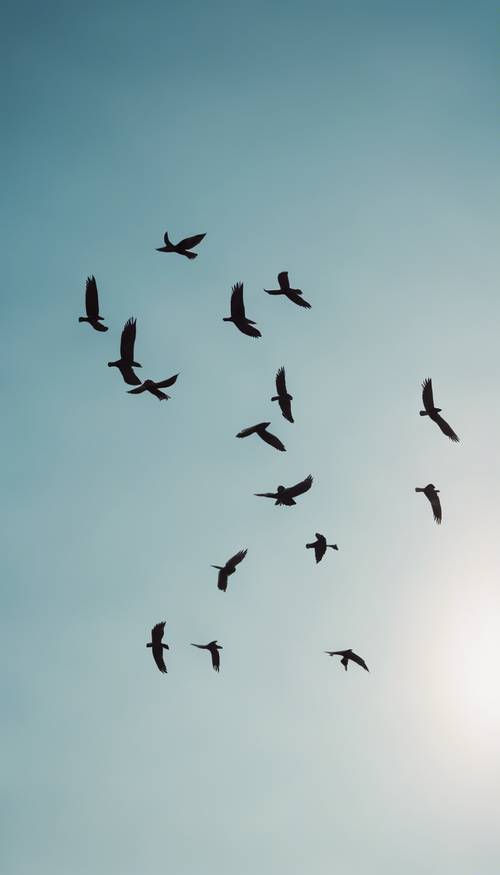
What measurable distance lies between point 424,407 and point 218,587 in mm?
6988

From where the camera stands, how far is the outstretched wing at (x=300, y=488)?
64.2 feet

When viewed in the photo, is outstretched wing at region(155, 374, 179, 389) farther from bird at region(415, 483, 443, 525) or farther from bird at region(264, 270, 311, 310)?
bird at region(415, 483, 443, 525)

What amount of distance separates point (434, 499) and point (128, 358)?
359 inches

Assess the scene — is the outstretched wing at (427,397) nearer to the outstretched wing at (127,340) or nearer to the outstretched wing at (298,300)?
the outstretched wing at (298,300)

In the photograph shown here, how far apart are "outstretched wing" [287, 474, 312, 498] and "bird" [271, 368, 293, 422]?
185cm

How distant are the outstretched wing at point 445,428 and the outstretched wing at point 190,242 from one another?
742 cm

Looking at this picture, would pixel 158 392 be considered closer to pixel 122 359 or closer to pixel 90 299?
pixel 122 359

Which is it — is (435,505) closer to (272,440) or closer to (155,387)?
(272,440)

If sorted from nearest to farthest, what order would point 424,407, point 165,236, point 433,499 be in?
point 165,236
point 424,407
point 433,499

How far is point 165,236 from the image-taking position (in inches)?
722

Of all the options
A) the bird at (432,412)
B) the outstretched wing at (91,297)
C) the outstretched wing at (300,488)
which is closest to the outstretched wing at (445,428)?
the bird at (432,412)

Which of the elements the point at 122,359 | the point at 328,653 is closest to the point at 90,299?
the point at 122,359

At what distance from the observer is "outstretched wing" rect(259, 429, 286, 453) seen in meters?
18.9

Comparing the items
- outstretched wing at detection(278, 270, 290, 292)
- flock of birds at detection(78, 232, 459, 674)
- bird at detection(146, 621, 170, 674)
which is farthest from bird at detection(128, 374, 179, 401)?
bird at detection(146, 621, 170, 674)
